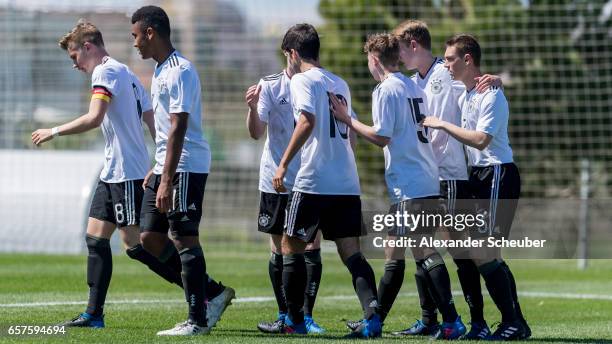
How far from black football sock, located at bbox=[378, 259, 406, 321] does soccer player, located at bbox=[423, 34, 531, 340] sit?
0.66 meters

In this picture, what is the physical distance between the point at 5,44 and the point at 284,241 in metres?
17.4

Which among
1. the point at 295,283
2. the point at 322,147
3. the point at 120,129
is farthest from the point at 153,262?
the point at 322,147

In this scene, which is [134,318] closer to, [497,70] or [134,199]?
[134,199]

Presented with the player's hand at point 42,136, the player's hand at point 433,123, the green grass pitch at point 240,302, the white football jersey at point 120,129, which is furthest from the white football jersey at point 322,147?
the player's hand at point 42,136

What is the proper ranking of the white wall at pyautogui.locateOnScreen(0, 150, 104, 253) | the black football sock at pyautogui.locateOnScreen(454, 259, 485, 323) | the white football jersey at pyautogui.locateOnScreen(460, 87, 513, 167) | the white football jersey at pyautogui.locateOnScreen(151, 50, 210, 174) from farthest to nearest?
the white wall at pyautogui.locateOnScreen(0, 150, 104, 253), the black football sock at pyautogui.locateOnScreen(454, 259, 485, 323), the white football jersey at pyautogui.locateOnScreen(460, 87, 513, 167), the white football jersey at pyautogui.locateOnScreen(151, 50, 210, 174)

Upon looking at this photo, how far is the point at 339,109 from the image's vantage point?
9070mm

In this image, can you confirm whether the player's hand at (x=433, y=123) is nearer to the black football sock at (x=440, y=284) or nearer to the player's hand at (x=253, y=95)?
the black football sock at (x=440, y=284)

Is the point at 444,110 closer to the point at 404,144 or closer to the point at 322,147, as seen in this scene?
the point at 404,144

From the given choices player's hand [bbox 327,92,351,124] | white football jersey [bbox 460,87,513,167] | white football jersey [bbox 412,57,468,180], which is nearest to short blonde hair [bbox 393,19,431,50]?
white football jersey [bbox 412,57,468,180]

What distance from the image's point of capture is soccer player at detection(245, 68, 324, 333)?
33.5 feet

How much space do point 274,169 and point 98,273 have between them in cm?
178

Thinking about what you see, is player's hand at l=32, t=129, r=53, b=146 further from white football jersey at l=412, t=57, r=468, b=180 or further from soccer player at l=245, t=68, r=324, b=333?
white football jersey at l=412, t=57, r=468, b=180

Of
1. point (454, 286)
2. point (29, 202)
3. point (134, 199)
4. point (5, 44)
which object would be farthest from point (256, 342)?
point (5, 44)

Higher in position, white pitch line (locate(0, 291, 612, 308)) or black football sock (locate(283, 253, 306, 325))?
black football sock (locate(283, 253, 306, 325))
